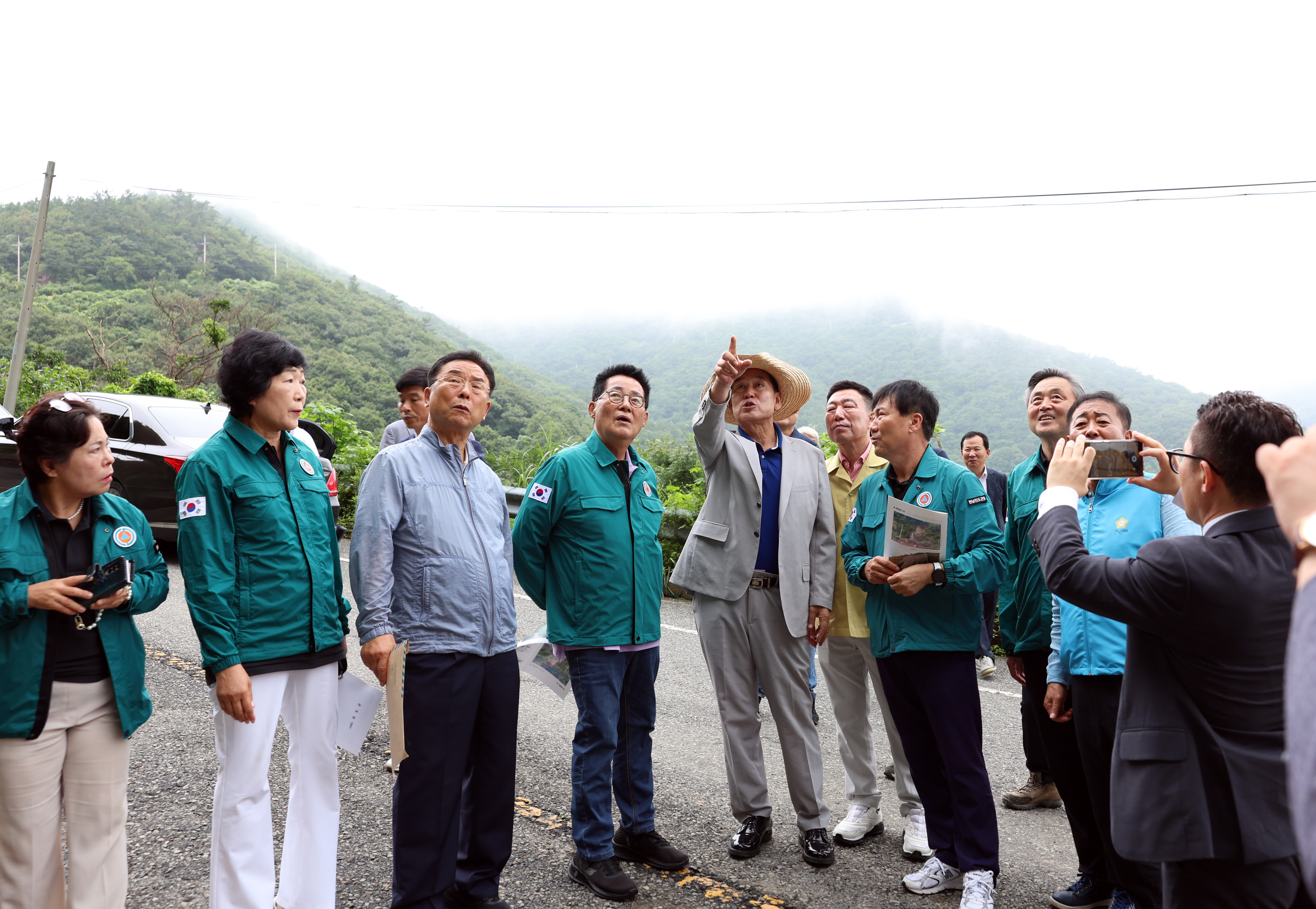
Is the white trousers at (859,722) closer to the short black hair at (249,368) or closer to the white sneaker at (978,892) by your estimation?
the white sneaker at (978,892)

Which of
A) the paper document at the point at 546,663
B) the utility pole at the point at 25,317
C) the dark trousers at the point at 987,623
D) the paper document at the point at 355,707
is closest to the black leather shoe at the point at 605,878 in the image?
the paper document at the point at 546,663

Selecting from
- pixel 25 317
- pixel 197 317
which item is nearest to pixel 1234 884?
pixel 25 317

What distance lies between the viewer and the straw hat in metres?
4.05

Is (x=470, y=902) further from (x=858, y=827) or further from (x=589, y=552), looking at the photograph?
(x=858, y=827)

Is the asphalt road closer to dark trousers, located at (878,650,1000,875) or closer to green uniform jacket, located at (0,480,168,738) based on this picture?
dark trousers, located at (878,650,1000,875)

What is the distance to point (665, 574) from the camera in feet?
30.8

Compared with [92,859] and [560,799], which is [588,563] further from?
[92,859]

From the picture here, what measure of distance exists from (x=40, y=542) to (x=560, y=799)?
2.46m

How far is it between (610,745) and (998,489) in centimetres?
376

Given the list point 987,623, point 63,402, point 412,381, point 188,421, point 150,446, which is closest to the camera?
point 63,402

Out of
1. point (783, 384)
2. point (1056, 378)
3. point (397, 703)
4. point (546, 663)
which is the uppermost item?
point (1056, 378)

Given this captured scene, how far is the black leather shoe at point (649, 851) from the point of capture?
343 cm

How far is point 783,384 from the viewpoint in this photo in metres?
4.31

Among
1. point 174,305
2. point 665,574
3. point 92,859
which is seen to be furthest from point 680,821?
point 174,305
